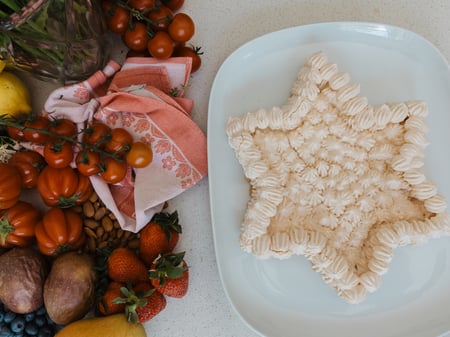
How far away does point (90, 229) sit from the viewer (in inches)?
32.9

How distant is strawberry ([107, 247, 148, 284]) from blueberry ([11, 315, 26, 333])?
177 mm

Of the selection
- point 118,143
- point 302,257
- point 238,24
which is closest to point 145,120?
point 118,143

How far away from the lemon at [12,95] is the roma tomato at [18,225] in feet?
0.60

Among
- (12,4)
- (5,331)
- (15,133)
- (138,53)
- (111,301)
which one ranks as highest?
(12,4)

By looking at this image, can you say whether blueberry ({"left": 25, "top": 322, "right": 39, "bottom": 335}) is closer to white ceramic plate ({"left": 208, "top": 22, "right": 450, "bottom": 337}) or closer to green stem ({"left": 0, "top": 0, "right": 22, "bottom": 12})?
white ceramic plate ({"left": 208, "top": 22, "right": 450, "bottom": 337})

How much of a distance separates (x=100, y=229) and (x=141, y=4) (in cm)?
45

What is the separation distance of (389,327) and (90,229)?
0.60m

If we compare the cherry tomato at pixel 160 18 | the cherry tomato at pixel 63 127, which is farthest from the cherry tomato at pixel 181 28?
the cherry tomato at pixel 63 127

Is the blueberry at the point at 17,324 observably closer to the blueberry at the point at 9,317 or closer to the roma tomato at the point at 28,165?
the blueberry at the point at 9,317

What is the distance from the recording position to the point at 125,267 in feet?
2.56

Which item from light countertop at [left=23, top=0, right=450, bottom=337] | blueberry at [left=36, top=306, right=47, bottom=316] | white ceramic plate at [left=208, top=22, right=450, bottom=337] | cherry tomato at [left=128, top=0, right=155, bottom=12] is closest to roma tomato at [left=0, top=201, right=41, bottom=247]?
blueberry at [left=36, top=306, right=47, bottom=316]

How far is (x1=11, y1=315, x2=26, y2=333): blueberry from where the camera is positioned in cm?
77

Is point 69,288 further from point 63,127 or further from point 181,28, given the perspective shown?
point 181,28

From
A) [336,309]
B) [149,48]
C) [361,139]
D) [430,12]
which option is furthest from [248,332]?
[430,12]
